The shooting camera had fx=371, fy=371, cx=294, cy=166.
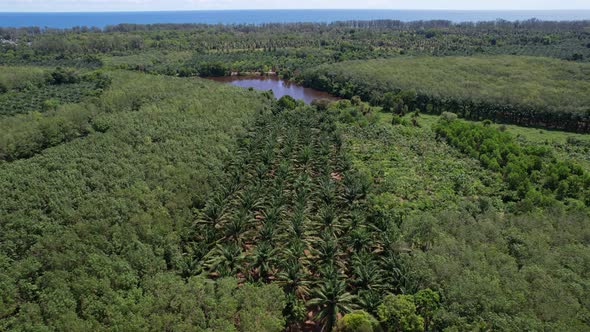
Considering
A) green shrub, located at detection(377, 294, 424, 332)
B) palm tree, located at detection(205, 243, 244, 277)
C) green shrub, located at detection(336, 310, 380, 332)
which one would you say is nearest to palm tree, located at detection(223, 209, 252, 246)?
palm tree, located at detection(205, 243, 244, 277)

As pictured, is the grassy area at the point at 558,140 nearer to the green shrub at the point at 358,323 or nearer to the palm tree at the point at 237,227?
the green shrub at the point at 358,323

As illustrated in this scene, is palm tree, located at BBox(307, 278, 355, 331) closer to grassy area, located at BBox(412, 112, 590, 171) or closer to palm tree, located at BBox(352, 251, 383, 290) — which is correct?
palm tree, located at BBox(352, 251, 383, 290)

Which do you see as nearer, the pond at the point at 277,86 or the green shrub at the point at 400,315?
the green shrub at the point at 400,315

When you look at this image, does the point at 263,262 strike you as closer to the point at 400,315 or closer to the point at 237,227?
the point at 237,227

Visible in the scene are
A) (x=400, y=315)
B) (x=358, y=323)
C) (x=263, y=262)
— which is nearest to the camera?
(x=400, y=315)

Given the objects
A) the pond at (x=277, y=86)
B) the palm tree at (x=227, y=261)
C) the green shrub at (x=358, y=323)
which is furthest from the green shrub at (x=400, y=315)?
the pond at (x=277, y=86)

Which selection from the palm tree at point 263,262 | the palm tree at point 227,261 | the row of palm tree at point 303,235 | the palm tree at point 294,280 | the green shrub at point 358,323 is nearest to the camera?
the green shrub at point 358,323

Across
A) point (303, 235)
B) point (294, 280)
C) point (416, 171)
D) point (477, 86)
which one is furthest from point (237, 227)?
point (477, 86)
